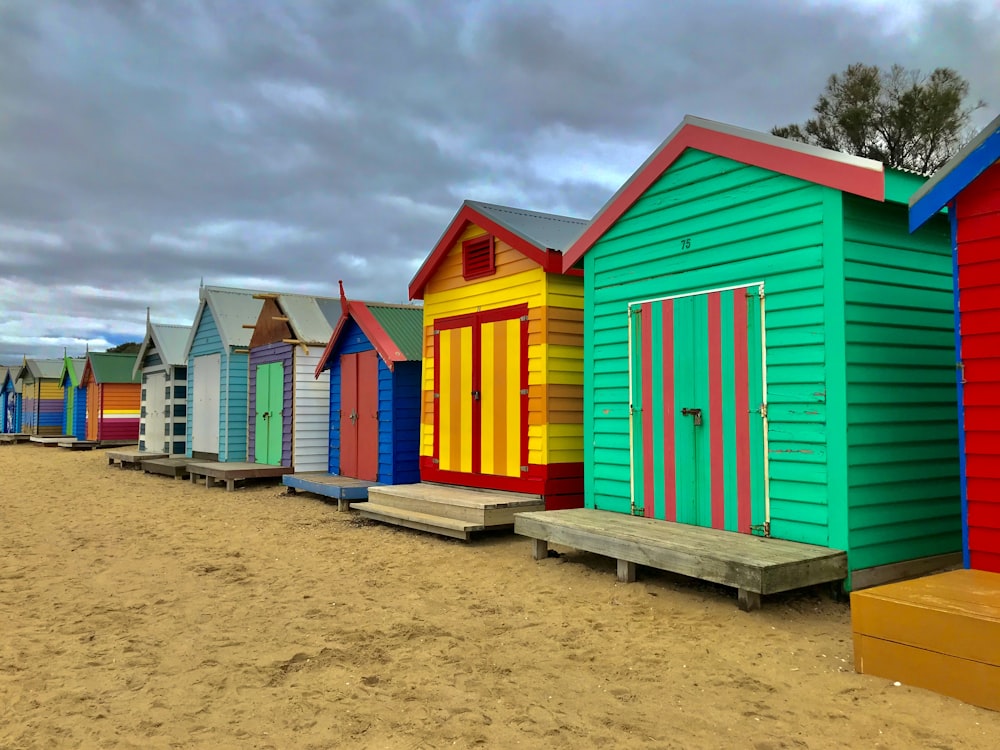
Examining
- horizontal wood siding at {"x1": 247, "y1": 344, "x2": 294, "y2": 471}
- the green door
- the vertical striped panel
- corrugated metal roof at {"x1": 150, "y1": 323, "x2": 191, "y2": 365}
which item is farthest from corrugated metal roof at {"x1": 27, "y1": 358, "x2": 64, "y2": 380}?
the vertical striped panel

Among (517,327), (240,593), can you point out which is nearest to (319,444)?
(517,327)

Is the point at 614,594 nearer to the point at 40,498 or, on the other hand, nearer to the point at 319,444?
the point at 319,444

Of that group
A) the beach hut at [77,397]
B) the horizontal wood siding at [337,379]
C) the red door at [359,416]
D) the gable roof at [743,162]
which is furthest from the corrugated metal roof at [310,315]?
the beach hut at [77,397]

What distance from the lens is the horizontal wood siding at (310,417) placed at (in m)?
13.7

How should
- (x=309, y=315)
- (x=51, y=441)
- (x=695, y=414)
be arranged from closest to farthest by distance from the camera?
1. (x=695, y=414)
2. (x=309, y=315)
3. (x=51, y=441)

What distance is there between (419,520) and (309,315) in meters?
7.35

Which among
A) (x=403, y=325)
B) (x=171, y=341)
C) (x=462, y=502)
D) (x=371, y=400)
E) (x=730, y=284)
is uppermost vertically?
(x=171, y=341)

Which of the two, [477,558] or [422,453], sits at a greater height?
[422,453]

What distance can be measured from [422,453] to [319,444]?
406cm

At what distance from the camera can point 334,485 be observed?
36.6 ft

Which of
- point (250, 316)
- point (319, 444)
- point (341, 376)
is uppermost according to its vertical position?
point (250, 316)

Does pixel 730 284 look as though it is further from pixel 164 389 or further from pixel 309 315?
pixel 164 389

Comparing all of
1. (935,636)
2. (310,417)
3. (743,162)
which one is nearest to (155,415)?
(310,417)

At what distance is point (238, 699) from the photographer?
12.8 feet
